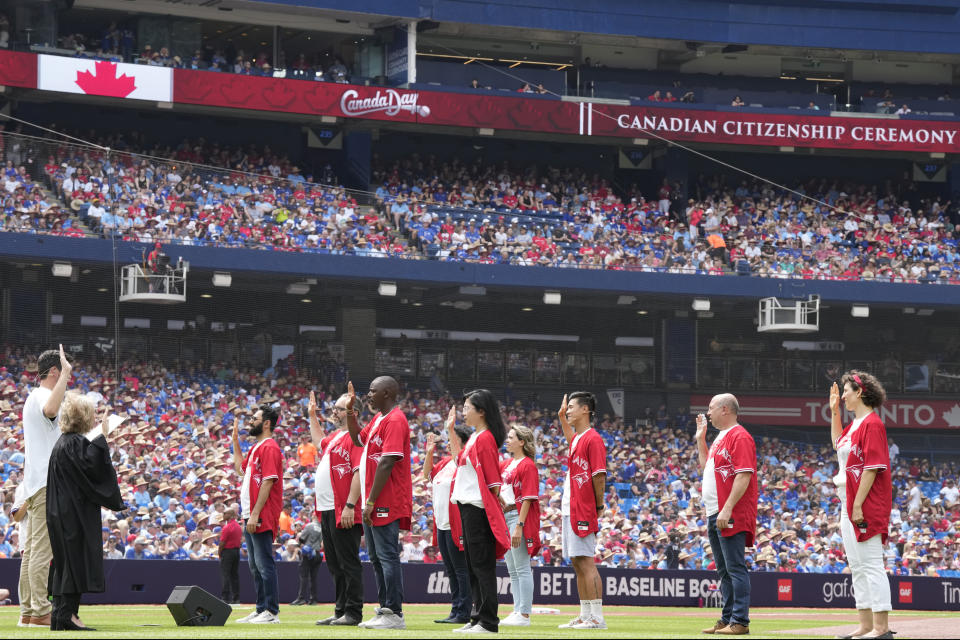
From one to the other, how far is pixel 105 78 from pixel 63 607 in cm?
2619

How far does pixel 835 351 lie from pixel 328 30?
57.5 feet

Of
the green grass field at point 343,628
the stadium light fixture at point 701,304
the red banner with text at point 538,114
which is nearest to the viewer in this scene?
the green grass field at point 343,628

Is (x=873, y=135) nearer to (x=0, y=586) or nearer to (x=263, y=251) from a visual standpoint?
(x=263, y=251)

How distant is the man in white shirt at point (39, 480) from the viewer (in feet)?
38.9

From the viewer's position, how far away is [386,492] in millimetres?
11680

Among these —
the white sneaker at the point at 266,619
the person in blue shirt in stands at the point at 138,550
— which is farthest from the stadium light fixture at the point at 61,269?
the white sneaker at the point at 266,619

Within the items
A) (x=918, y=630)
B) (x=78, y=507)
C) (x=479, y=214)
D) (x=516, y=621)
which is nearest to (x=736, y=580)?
(x=918, y=630)

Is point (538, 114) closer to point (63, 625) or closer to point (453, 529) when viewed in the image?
point (453, 529)

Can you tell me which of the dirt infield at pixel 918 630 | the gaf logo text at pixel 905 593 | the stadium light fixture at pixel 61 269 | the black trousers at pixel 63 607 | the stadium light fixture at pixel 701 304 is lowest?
the gaf logo text at pixel 905 593

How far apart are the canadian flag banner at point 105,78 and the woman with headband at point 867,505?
27.5 meters

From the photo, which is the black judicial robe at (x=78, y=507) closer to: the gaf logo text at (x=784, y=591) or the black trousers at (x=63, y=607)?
the black trousers at (x=63, y=607)

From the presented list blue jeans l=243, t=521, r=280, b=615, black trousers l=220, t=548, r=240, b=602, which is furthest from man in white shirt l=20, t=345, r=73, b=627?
black trousers l=220, t=548, r=240, b=602

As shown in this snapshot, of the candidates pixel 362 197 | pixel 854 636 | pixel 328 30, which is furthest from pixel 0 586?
pixel 328 30

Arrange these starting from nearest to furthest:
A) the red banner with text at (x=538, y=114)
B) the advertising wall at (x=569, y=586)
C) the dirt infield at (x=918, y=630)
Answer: the dirt infield at (x=918, y=630) → the advertising wall at (x=569, y=586) → the red banner with text at (x=538, y=114)
